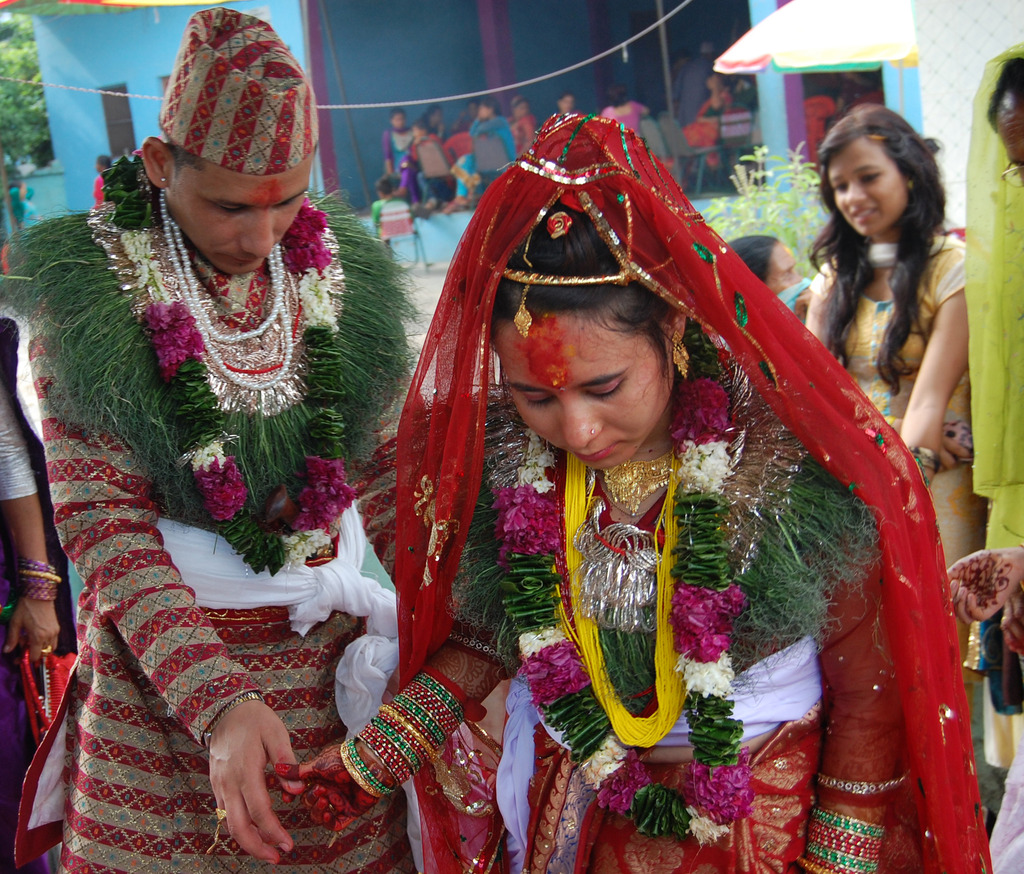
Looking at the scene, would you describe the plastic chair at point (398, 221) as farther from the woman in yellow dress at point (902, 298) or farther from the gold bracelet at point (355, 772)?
the gold bracelet at point (355, 772)

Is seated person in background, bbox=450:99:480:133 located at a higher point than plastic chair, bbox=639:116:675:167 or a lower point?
higher

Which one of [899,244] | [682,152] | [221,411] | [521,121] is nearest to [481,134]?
[521,121]

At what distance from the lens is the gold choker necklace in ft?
6.32

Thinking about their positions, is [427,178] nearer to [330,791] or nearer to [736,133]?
[736,133]

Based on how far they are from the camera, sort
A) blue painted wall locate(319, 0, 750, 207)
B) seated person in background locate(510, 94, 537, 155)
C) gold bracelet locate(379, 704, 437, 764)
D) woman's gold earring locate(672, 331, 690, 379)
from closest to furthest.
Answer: woman's gold earring locate(672, 331, 690, 379) → gold bracelet locate(379, 704, 437, 764) → blue painted wall locate(319, 0, 750, 207) → seated person in background locate(510, 94, 537, 155)

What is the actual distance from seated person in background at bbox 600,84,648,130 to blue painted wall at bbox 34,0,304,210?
3.76 meters

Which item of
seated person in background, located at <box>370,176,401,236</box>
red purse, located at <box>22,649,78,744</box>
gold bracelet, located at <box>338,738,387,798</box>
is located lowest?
red purse, located at <box>22,649,78,744</box>

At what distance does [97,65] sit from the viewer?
23.0 feet

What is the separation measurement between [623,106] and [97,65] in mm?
5634

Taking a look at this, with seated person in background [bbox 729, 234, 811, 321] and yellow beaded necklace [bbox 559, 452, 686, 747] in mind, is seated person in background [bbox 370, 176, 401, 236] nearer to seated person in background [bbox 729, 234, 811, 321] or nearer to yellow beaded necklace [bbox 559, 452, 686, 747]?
seated person in background [bbox 729, 234, 811, 321]

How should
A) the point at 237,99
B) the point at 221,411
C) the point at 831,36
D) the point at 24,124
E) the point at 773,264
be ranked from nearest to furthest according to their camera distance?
1. the point at 237,99
2. the point at 221,411
3. the point at 773,264
4. the point at 24,124
5. the point at 831,36

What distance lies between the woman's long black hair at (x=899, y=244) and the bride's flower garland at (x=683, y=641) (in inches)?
Answer: 88.6

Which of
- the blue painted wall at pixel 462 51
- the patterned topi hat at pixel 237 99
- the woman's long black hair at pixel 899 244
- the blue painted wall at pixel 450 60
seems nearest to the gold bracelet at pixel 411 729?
the patterned topi hat at pixel 237 99

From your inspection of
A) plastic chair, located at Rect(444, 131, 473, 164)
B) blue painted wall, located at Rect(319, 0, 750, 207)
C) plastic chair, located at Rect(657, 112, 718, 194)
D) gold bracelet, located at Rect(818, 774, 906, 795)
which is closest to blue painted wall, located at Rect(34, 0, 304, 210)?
blue painted wall, located at Rect(319, 0, 750, 207)
